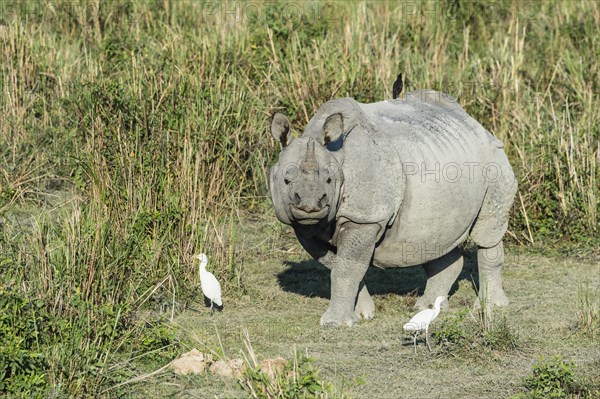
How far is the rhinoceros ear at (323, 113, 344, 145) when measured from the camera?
275 inches

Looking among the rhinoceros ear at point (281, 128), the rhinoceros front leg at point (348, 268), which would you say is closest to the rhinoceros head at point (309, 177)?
the rhinoceros ear at point (281, 128)

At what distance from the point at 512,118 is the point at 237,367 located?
5.47 metres

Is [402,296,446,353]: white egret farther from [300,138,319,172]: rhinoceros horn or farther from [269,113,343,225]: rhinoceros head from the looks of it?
[300,138,319,172]: rhinoceros horn

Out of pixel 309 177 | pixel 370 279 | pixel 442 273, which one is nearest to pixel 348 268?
pixel 309 177

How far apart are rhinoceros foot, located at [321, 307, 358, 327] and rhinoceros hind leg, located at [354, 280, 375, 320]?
32cm

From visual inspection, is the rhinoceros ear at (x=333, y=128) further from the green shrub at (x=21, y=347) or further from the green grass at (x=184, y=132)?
the green shrub at (x=21, y=347)

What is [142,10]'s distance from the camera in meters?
12.6

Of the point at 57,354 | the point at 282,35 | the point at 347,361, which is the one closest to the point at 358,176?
the point at 347,361

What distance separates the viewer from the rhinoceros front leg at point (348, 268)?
722cm

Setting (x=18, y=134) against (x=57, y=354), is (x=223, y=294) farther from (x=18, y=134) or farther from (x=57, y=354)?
(x=18, y=134)

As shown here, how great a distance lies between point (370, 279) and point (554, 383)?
3017 millimetres

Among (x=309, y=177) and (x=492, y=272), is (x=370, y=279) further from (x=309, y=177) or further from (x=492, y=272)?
(x=309, y=177)

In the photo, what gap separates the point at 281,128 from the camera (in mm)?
7172

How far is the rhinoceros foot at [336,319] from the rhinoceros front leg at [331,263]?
0.73 ft
